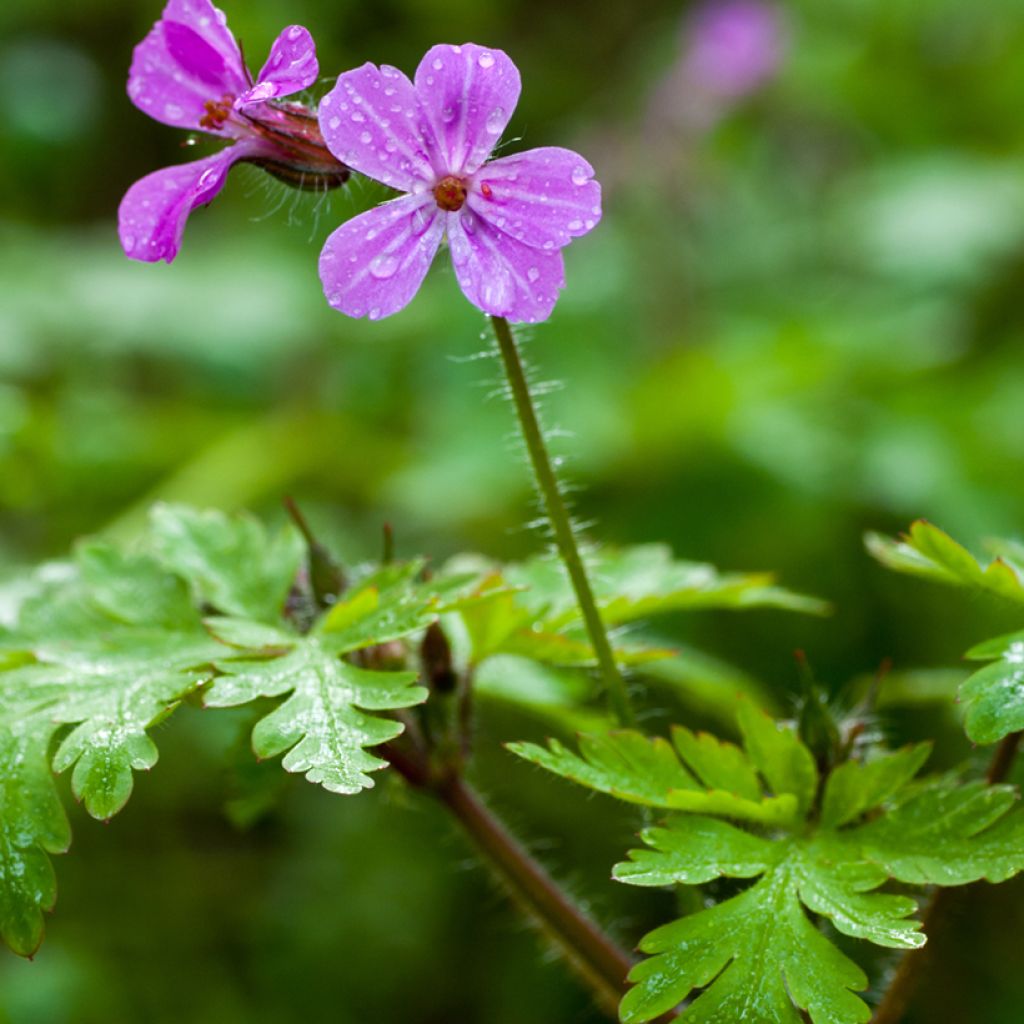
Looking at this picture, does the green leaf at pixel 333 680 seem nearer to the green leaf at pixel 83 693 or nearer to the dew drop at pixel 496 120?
Answer: the green leaf at pixel 83 693

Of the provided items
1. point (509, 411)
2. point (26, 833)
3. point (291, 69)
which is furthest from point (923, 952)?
point (509, 411)

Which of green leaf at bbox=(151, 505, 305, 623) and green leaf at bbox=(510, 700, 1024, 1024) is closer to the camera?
green leaf at bbox=(510, 700, 1024, 1024)

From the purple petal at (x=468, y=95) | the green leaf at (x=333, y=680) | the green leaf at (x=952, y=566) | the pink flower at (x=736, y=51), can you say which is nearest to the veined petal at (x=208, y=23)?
the purple petal at (x=468, y=95)

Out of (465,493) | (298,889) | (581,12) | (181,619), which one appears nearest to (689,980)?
(181,619)

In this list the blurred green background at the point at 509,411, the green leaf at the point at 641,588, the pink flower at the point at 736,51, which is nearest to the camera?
the green leaf at the point at 641,588

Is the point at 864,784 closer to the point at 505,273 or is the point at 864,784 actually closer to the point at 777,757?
the point at 777,757

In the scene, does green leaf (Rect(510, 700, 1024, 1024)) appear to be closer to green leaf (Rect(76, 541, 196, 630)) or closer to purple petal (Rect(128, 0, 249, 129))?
green leaf (Rect(76, 541, 196, 630))

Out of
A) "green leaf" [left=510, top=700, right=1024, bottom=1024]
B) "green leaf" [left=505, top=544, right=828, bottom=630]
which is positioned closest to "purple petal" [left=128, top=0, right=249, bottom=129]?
"green leaf" [left=505, top=544, right=828, bottom=630]
